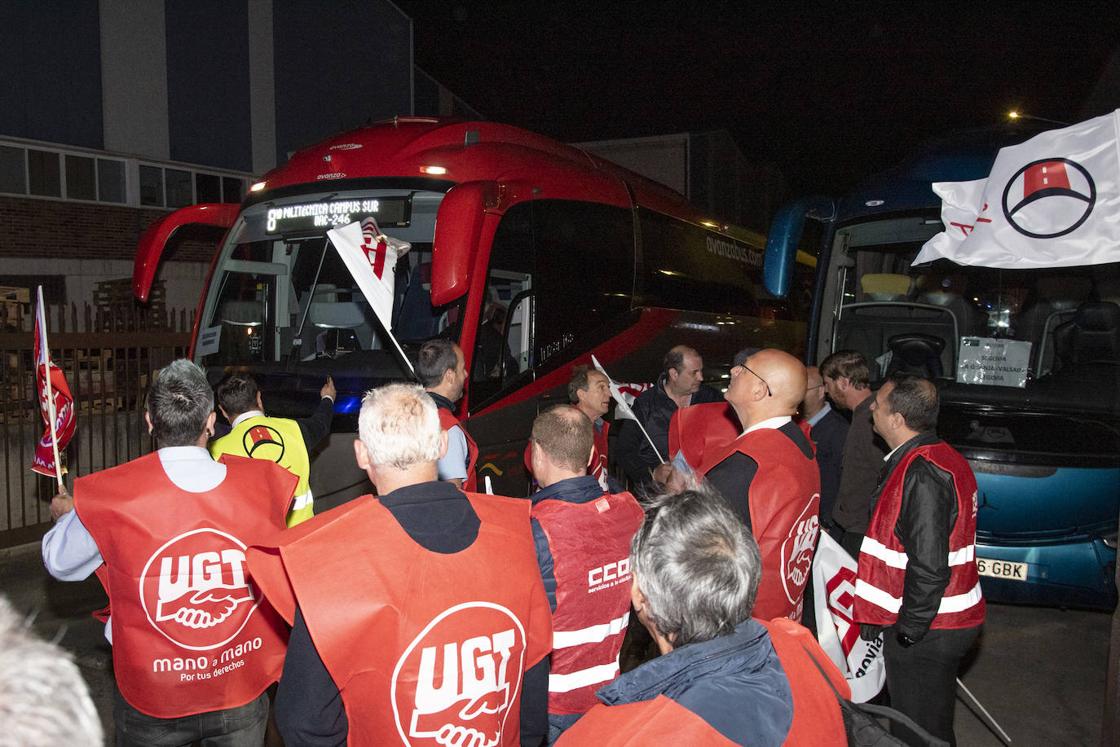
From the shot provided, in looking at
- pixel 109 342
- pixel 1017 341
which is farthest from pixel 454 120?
pixel 1017 341

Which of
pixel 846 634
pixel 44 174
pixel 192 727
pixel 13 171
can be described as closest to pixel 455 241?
pixel 192 727

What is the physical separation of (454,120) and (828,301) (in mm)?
3936

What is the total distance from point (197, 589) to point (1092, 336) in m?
6.84

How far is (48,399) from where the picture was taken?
11.4 ft

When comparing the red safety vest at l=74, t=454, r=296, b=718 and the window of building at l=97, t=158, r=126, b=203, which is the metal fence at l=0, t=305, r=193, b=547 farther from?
the window of building at l=97, t=158, r=126, b=203

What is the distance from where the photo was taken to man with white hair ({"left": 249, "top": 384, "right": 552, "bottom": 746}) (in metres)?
2.00

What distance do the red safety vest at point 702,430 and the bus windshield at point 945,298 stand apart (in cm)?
284

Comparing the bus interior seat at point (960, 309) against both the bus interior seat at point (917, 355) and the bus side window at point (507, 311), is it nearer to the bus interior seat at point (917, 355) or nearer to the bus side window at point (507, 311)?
the bus interior seat at point (917, 355)

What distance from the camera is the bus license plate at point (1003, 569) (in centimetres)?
580

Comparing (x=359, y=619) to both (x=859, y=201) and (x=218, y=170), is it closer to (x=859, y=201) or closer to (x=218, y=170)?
(x=859, y=201)

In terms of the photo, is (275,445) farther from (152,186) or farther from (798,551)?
(152,186)

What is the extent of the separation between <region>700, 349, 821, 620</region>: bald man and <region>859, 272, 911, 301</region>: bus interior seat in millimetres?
4459

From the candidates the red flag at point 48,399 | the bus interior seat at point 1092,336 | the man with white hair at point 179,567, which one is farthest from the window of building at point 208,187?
the man with white hair at point 179,567

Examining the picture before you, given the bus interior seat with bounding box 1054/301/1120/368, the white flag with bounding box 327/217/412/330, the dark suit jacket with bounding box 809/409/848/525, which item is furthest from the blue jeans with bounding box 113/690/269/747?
the bus interior seat with bounding box 1054/301/1120/368
